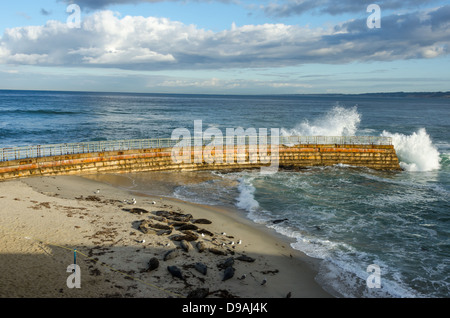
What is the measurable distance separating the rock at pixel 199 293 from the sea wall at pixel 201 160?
751 inches

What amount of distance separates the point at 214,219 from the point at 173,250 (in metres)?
4.97

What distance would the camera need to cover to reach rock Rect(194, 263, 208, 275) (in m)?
11.1

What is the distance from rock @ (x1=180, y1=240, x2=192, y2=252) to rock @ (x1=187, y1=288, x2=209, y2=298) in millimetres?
2917

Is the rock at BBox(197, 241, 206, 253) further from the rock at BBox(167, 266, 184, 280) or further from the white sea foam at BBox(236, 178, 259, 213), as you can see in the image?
the white sea foam at BBox(236, 178, 259, 213)

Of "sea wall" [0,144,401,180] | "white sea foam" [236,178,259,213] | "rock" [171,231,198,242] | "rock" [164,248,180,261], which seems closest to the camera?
"rock" [164,248,180,261]

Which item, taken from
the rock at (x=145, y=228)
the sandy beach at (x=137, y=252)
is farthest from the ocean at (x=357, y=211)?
the rock at (x=145, y=228)

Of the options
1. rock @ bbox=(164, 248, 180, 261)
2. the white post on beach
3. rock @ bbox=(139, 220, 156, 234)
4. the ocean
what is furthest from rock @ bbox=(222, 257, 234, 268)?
the white post on beach

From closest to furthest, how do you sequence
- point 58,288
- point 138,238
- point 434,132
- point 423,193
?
point 58,288, point 138,238, point 423,193, point 434,132

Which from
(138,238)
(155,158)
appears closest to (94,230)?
(138,238)

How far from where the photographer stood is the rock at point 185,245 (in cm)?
1273

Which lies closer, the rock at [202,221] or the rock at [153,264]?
the rock at [153,264]

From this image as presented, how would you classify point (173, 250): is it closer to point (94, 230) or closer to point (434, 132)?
point (94, 230)

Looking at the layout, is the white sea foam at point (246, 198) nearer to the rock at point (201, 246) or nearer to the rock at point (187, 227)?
the rock at point (187, 227)

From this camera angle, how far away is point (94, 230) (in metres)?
14.0
